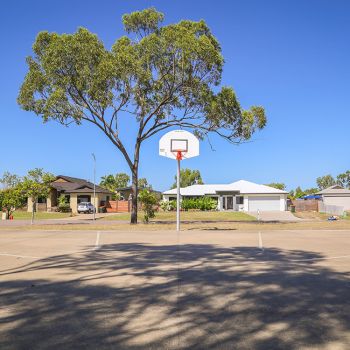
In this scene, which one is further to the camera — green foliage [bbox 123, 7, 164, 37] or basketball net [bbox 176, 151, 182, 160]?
green foliage [bbox 123, 7, 164, 37]

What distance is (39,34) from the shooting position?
2597cm

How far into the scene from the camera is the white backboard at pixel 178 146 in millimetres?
20484

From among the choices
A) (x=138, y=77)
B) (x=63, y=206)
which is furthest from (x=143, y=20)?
(x=63, y=206)

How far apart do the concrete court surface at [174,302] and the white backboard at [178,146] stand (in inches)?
433

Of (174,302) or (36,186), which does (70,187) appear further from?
(174,302)

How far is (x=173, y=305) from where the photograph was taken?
17.4ft

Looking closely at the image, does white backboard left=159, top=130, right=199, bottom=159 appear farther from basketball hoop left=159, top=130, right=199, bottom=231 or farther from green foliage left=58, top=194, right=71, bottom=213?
green foliage left=58, top=194, right=71, bottom=213

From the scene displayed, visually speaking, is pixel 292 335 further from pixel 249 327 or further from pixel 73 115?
pixel 73 115

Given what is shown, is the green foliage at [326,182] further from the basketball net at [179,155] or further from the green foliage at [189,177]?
the basketball net at [179,155]

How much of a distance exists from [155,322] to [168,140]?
16.4 meters

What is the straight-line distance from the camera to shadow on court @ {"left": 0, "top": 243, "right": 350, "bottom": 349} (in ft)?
13.4

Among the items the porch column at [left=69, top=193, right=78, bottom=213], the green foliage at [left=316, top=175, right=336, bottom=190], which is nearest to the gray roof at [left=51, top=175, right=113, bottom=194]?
the porch column at [left=69, top=193, right=78, bottom=213]

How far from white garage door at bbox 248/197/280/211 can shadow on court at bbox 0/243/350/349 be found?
58314mm

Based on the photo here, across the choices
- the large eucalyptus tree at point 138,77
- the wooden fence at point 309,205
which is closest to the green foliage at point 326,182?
the wooden fence at point 309,205
